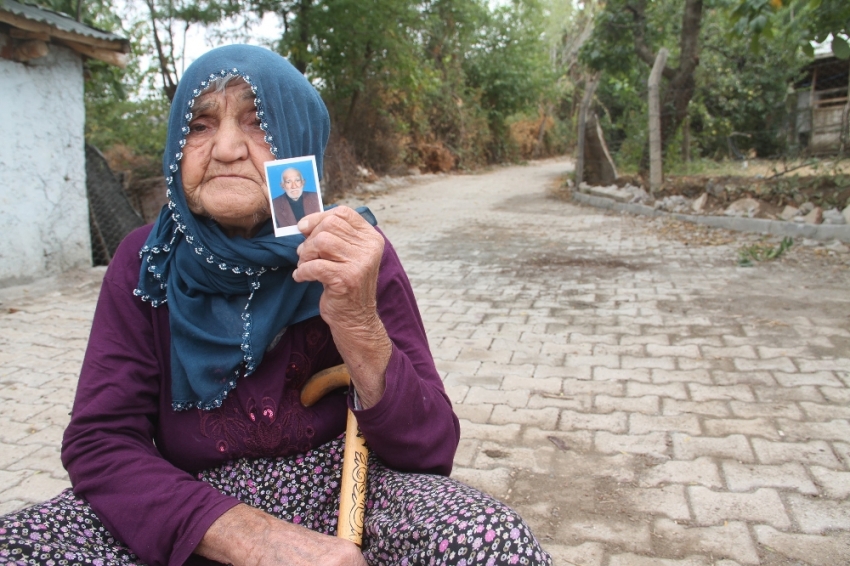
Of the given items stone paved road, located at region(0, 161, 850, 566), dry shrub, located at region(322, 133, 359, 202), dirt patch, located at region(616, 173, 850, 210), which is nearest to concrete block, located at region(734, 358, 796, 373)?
stone paved road, located at region(0, 161, 850, 566)

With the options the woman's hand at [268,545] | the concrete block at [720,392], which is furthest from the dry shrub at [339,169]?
the woman's hand at [268,545]

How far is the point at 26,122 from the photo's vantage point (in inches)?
256

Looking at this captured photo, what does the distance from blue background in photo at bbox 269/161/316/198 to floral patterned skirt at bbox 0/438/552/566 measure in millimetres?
648

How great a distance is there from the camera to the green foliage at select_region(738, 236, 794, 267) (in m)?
7.00

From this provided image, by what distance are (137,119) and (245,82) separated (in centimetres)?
1119

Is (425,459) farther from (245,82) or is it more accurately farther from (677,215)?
(677,215)

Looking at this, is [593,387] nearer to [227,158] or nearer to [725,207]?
[227,158]

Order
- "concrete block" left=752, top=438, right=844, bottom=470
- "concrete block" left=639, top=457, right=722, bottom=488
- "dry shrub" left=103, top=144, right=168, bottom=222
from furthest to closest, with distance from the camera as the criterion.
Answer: "dry shrub" left=103, top=144, right=168, bottom=222, "concrete block" left=752, top=438, right=844, bottom=470, "concrete block" left=639, top=457, right=722, bottom=488

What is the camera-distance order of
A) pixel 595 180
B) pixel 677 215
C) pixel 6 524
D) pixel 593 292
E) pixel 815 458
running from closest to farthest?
pixel 6 524 → pixel 815 458 → pixel 593 292 → pixel 677 215 → pixel 595 180

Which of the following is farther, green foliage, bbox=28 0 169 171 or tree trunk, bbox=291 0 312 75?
tree trunk, bbox=291 0 312 75

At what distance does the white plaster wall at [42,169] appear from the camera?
6.34 metres

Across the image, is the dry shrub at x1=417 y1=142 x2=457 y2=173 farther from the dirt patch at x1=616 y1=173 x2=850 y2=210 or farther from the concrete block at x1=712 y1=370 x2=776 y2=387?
the concrete block at x1=712 y1=370 x2=776 y2=387

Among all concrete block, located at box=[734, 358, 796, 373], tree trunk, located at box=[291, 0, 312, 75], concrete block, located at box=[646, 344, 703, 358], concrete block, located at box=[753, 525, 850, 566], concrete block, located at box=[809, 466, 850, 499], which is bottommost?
concrete block, located at box=[753, 525, 850, 566]

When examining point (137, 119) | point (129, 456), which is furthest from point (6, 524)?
point (137, 119)
